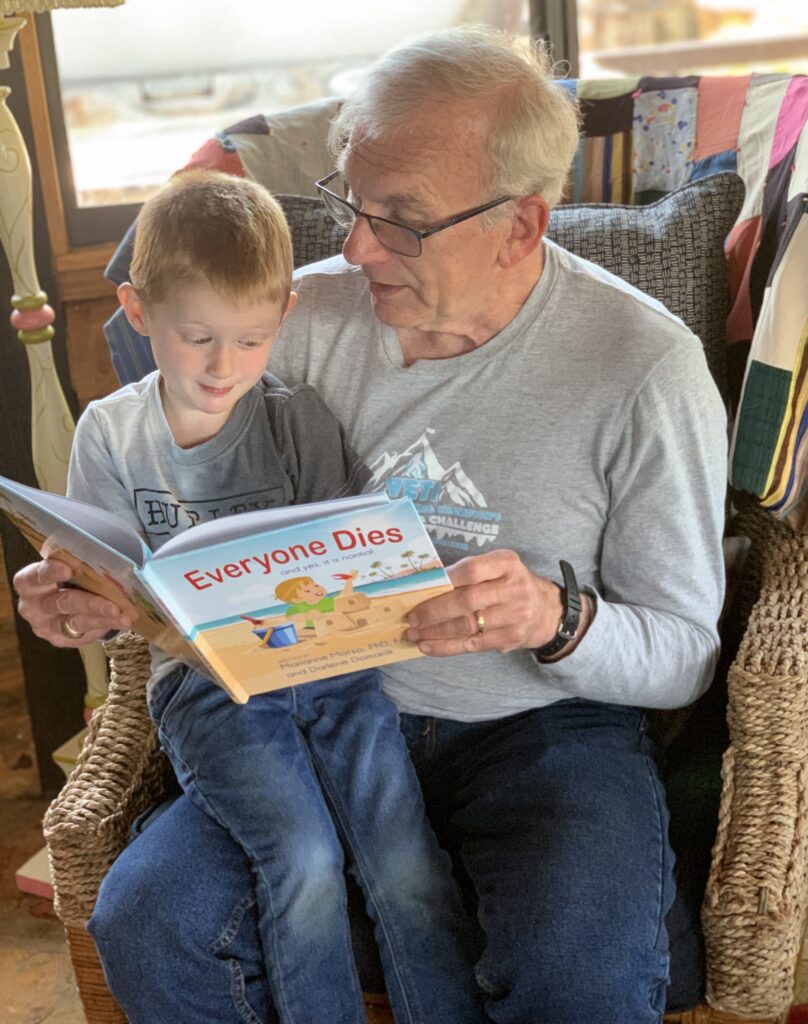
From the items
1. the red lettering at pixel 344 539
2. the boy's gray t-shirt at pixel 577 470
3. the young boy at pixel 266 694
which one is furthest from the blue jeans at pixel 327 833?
the red lettering at pixel 344 539

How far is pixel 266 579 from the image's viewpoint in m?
1.22

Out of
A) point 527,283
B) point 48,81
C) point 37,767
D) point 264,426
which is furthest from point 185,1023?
point 48,81

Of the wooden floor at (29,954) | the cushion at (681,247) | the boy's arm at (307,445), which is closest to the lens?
the boy's arm at (307,445)

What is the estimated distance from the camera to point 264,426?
1492 millimetres

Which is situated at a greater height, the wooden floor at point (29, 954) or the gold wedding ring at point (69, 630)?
the gold wedding ring at point (69, 630)

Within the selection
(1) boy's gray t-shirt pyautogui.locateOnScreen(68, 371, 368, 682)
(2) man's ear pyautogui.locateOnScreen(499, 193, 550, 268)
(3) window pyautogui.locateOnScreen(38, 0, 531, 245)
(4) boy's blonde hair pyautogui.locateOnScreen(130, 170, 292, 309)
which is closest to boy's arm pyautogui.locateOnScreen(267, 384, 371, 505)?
(1) boy's gray t-shirt pyautogui.locateOnScreen(68, 371, 368, 682)

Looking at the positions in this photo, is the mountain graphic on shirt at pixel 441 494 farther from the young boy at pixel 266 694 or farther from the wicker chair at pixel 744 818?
the wicker chair at pixel 744 818

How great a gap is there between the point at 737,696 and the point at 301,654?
504 millimetres

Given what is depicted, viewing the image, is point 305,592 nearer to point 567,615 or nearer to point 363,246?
point 567,615

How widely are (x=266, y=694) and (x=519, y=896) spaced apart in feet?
1.24

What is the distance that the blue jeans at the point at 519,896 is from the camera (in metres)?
1.30

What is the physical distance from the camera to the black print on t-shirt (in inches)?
57.9

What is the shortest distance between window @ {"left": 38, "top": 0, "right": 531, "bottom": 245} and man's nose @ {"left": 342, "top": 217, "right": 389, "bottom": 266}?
95cm

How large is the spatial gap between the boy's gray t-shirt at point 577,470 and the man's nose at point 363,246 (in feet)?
0.50
